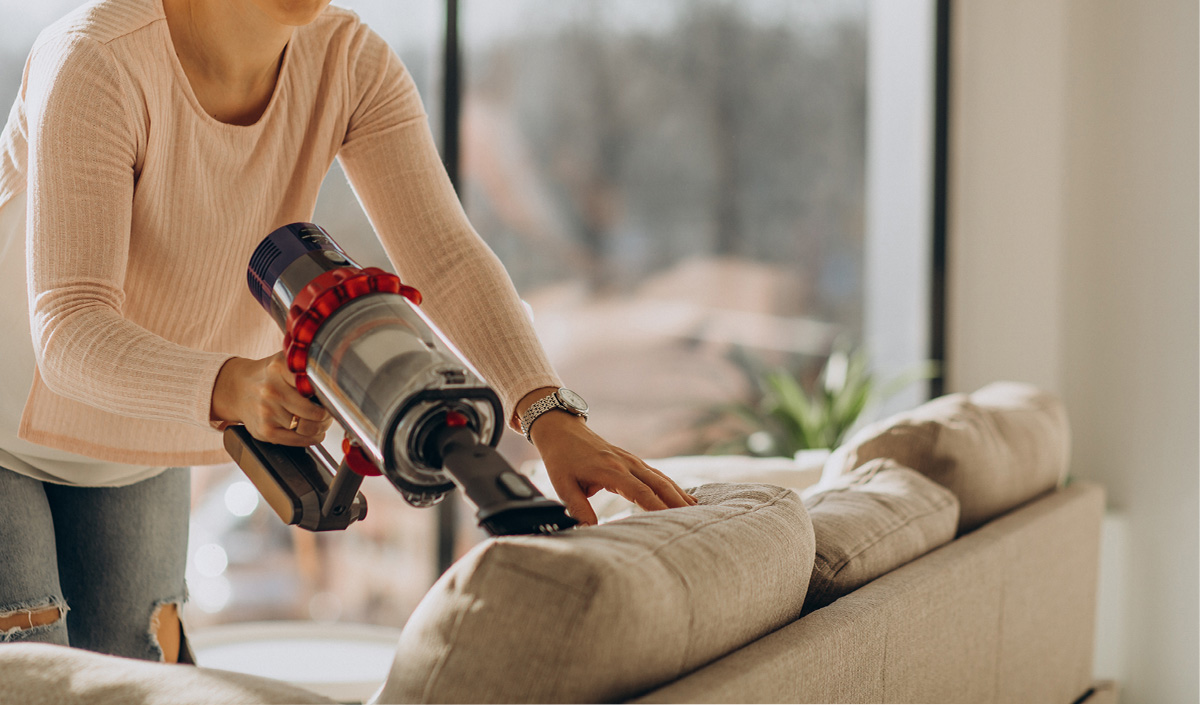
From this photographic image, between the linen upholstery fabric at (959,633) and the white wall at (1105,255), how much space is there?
0.87 meters

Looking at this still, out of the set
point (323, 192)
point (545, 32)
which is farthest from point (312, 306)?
point (545, 32)

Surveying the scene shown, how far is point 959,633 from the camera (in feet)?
3.53

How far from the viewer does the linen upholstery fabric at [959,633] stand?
730 millimetres

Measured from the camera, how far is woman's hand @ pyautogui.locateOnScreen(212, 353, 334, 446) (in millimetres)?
667

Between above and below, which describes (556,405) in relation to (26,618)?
above

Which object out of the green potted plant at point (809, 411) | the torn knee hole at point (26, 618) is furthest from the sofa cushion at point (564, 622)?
the green potted plant at point (809, 411)

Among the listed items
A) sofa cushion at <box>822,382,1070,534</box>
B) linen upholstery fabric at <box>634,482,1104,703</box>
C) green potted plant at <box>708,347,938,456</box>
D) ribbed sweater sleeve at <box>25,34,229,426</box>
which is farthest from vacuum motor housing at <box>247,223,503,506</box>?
green potted plant at <box>708,347,938,456</box>

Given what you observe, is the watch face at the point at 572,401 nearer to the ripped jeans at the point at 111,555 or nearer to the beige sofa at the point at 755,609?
the beige sofa at the point at 755,609

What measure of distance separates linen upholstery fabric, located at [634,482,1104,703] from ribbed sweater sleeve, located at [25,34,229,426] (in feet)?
1.39

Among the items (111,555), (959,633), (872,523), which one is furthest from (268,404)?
(959,633)

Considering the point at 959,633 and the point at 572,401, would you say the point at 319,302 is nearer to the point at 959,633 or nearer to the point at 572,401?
the point at 572,401

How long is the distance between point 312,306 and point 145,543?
0.64 metres

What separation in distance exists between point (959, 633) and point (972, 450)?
384 mm

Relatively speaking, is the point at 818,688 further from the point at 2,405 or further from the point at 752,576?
the point at 2,405
